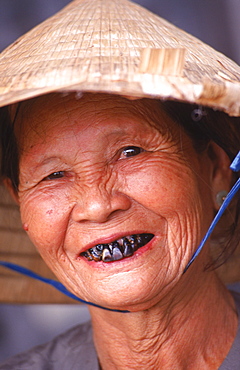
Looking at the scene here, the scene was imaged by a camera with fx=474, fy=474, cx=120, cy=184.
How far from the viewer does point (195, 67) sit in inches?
40.2

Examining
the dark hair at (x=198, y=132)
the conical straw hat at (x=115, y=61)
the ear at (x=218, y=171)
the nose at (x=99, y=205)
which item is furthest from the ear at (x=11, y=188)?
the ear at (x=218, y=171)

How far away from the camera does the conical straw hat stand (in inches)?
35.6

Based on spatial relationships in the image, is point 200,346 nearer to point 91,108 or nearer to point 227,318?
point 227,318

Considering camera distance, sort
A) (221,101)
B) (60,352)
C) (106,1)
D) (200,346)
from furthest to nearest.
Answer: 1. (60,352)
2. (200,346)
3. (106,1)
4. (221,101)

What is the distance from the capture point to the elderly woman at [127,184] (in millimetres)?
1161

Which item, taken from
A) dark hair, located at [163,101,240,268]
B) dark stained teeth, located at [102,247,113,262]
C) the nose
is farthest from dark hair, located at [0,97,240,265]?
dark stained teeth, located at [102,247,113,262]

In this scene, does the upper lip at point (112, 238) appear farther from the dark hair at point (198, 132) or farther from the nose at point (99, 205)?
the dark hair at point (198, 132)

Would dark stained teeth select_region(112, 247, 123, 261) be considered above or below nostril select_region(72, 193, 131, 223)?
below

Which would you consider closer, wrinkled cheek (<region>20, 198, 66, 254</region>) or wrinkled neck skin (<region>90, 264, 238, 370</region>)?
wrinkled cheek (<region>20, 198, 66, 254</region>)

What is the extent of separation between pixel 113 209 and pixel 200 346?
57cm

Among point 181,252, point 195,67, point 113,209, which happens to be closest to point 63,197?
point 113,209

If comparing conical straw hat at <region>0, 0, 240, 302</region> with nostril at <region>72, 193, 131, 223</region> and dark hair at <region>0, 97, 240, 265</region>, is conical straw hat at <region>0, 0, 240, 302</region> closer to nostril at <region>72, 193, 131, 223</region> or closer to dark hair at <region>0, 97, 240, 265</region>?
dark hair at <region>0, 97, 240, 265</region>

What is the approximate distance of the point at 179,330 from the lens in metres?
1.51

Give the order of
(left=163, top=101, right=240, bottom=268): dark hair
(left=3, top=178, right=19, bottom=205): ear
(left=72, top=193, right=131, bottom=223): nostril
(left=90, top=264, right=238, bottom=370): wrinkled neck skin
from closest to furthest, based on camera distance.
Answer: (left=72, top=193, right=131, bottom=223): nostril, (left=163, top=101, right=240, bottom=268): dark hair, (left=90, top=264, right=238, bottom=370): wrinkled neck skin, (left=3, top=178, right=19, bottom=205): ear
